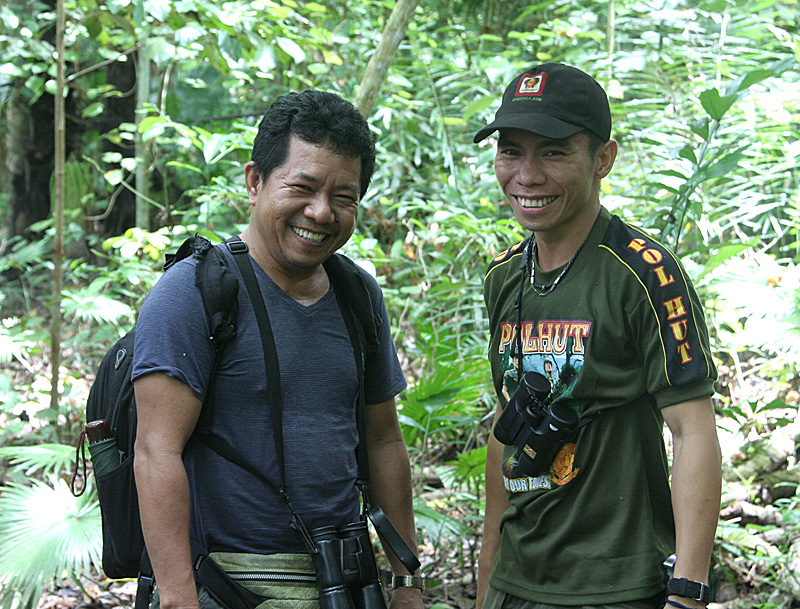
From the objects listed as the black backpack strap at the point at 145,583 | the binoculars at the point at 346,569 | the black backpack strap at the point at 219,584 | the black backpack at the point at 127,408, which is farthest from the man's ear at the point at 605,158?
the black backpack strap at the point at 145,583

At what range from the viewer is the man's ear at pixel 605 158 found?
2033 millimetres

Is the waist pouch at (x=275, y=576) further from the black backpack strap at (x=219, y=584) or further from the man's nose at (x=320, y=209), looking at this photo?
the man's nose at (x=320, y=209)

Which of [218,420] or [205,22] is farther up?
[205,22]

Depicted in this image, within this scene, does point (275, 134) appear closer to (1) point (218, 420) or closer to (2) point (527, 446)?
(1) point (218, 420)

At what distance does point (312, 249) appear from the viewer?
193 centimetres

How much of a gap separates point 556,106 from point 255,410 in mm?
1096

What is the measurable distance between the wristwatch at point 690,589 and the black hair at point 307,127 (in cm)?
130

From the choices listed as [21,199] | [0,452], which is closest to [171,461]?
[0,452]

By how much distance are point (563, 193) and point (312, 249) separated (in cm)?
67

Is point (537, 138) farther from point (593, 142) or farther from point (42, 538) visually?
point (42, 538)

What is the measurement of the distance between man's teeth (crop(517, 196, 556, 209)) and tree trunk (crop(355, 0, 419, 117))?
1.88m

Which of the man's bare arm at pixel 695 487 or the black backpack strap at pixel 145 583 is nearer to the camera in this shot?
the man's bare arm at pixel 695 487

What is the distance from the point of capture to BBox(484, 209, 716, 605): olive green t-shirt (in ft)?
5.85

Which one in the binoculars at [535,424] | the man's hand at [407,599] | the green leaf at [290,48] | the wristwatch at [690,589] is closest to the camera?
the wristwatch at [690,589]
